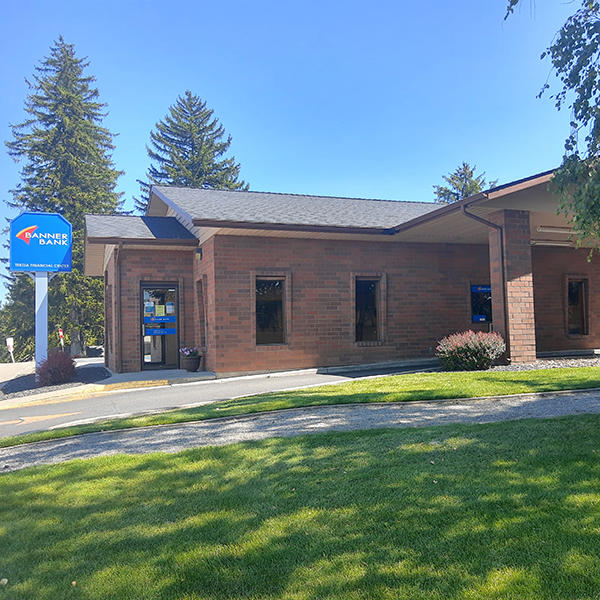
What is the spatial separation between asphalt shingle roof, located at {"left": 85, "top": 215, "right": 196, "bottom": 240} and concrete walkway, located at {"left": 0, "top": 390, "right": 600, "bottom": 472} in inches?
342

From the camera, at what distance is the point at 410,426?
614 cm

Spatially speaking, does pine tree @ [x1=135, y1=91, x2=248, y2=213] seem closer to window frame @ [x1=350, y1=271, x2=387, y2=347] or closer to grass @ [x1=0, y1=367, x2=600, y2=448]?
window frame @ [x1=350, y1=271, x2=387, y2=347]

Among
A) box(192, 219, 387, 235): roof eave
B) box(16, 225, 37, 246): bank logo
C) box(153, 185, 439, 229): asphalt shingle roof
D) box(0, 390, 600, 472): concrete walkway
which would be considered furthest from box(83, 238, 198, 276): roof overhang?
box(0, 390, 600, 472): concrete walkway

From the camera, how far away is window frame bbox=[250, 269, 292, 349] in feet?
44.7

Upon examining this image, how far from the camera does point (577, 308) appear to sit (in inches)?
704

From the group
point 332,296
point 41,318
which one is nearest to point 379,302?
point 332,296

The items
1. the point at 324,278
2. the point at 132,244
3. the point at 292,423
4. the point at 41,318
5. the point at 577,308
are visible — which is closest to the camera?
the point at 292,423

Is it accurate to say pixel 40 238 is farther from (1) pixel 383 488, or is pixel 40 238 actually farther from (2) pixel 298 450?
(1) pixel 383 488

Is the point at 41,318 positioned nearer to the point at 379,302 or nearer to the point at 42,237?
the point at 42,237

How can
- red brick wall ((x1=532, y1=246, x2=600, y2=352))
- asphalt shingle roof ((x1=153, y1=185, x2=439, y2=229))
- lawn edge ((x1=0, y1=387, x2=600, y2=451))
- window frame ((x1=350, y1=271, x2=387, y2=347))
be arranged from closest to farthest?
1. lawn edge ((x1=0, y1=387, x2=600, y2=451))
2. asphalt shingle roof ((x1=153, y1=185, x2=439, y2=229))
3. window frame ((x1=350, y1=271, x2=387, y2=347))
4. red brick wall ((x1=532, y1=246, x2=600, y2=352))

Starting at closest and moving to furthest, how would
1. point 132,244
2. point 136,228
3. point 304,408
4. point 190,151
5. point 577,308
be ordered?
point 304,408, point 132,244, point 136,228, point 577,308, point 190,151

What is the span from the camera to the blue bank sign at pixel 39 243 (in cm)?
1516

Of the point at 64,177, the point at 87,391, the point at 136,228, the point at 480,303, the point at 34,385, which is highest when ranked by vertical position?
the point at 64,177

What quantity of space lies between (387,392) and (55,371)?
33.0 feet
